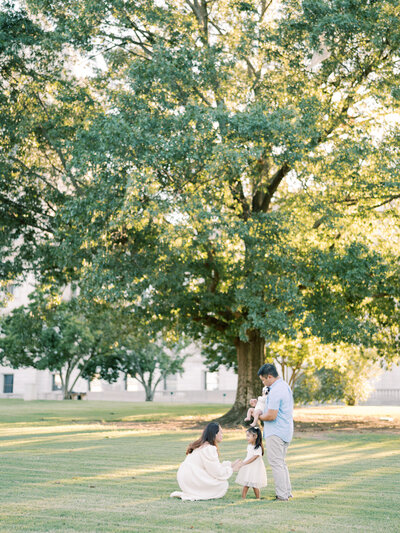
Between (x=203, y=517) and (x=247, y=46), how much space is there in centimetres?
1647

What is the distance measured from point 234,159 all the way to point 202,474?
34.3ft

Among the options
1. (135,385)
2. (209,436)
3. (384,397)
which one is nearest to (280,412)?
(209,436)

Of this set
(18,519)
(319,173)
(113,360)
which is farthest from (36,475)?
(113,360)

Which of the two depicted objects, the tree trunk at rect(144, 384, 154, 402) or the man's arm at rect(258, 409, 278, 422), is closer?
the man's arm at rect(258, 409, 278, 422)

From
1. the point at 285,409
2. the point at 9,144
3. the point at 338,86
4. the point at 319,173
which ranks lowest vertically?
the point at 285,409

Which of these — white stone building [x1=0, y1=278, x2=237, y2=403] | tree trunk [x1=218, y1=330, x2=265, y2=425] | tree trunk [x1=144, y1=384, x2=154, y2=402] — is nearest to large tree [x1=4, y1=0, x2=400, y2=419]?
tree trunk [x1=218, y1=330, x2=265, y2=425]

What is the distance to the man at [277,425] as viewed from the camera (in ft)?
28.5

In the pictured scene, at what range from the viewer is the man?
8.67 m

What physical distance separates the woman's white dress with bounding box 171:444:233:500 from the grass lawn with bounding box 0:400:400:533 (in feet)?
0.67

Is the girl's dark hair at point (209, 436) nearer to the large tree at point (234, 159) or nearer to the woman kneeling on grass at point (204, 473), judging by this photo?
the woman kneeling on grass at point (204, 473)

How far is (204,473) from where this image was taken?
8.91 m

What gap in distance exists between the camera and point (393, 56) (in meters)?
21.8

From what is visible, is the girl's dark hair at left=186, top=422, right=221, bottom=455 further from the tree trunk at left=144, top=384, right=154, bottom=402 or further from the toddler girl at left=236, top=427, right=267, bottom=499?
the tree trunk at left=144, top=384, right=154, bottom=402

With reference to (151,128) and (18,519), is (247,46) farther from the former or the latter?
(18,519)
